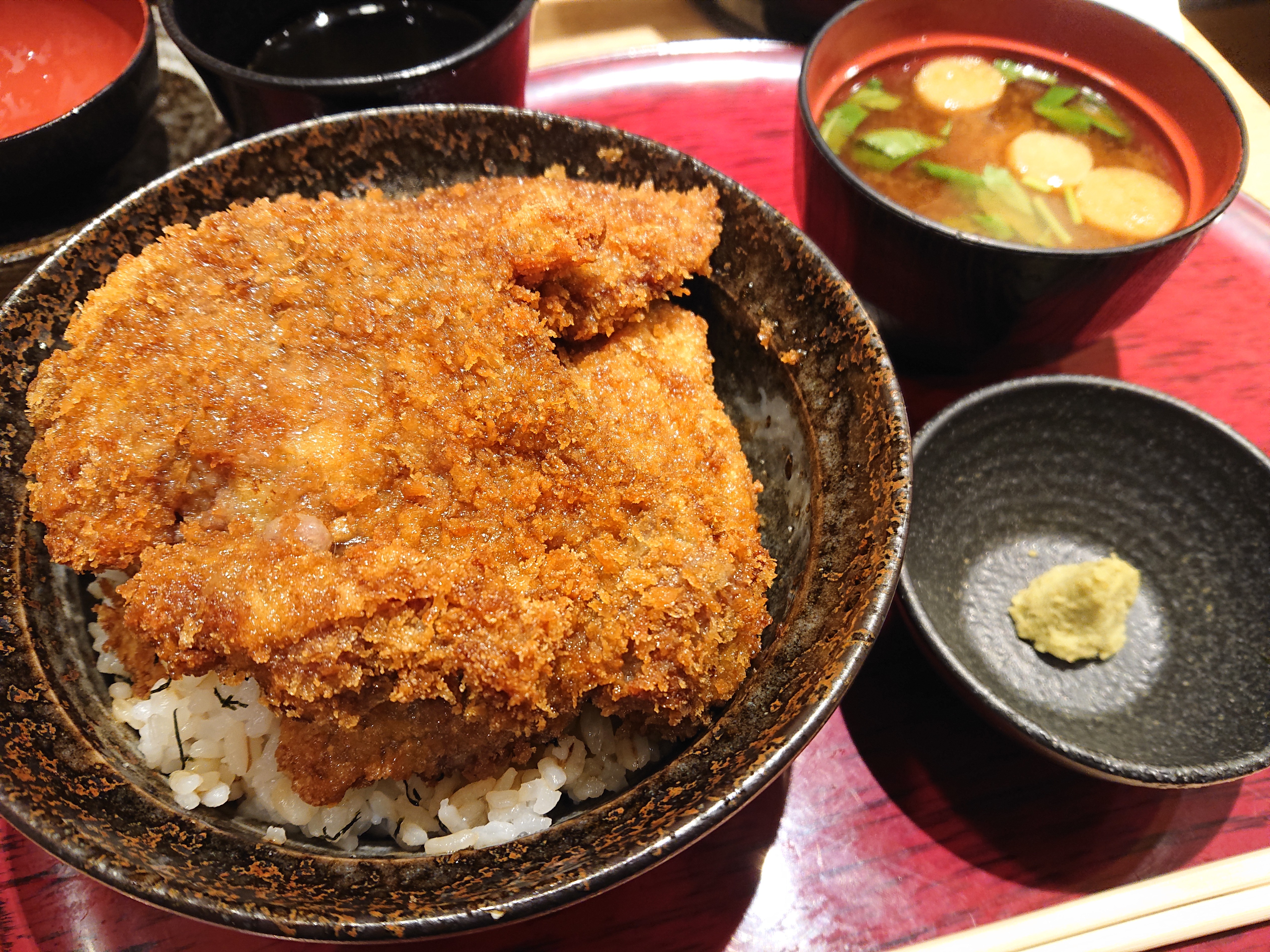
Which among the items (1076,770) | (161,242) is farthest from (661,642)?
(161,242)

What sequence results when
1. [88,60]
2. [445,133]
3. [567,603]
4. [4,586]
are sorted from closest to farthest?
[567,603], [4,586], [445,133], [88,60]

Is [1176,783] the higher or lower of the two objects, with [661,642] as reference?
lower

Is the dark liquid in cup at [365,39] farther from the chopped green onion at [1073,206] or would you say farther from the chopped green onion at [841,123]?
the chopped green onion at [1073,206]

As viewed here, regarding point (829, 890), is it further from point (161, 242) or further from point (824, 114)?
point (824, 114)

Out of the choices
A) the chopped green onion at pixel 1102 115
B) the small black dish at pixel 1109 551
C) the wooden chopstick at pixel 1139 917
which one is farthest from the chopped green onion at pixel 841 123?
the wooden chopstick at pixel 1139 917

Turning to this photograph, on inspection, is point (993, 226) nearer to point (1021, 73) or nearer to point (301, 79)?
point (1021, 73)
